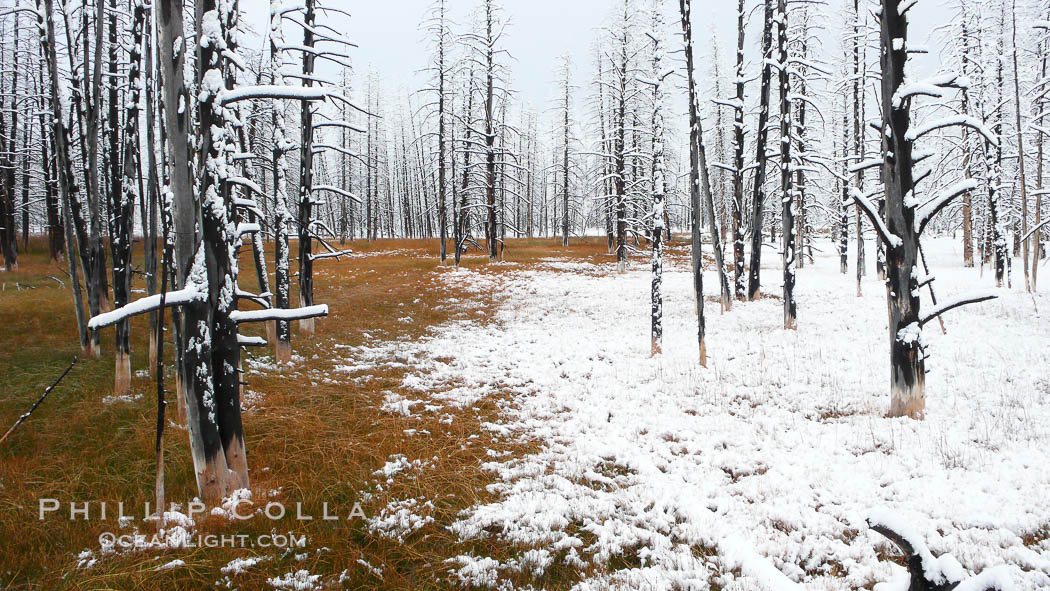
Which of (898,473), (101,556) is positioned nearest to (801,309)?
(898,473)

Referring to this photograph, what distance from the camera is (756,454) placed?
542 cm

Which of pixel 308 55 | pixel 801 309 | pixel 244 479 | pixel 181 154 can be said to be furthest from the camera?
pixel 801 309

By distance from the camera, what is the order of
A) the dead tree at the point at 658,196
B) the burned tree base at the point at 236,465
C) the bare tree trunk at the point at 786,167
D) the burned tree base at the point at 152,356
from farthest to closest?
the bare tree trunk at the point at 786,167
the dead tree at the point at 658,196
the burned tree base at the point at 152,356
the burned tree base at the point at 236,465

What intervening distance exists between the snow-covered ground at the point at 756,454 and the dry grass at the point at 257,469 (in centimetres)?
46

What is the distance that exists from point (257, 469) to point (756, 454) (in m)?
5.53

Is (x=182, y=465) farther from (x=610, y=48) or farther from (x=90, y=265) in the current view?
(x=610, y=48)

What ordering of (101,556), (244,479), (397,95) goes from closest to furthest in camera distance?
(101,556) → (244,479) → (397,95)

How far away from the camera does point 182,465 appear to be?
466cm

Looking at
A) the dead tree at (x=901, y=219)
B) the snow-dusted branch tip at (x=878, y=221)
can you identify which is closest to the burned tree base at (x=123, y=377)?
the snow-dusted branch tip at (x=878, y=221)

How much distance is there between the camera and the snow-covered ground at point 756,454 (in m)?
3.62

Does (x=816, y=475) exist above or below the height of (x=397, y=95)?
below

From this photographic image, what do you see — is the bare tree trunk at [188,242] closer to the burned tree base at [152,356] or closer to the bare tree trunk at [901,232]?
the burned tree base at [152,356]

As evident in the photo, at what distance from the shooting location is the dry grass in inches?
133

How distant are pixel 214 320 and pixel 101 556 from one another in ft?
6.10
